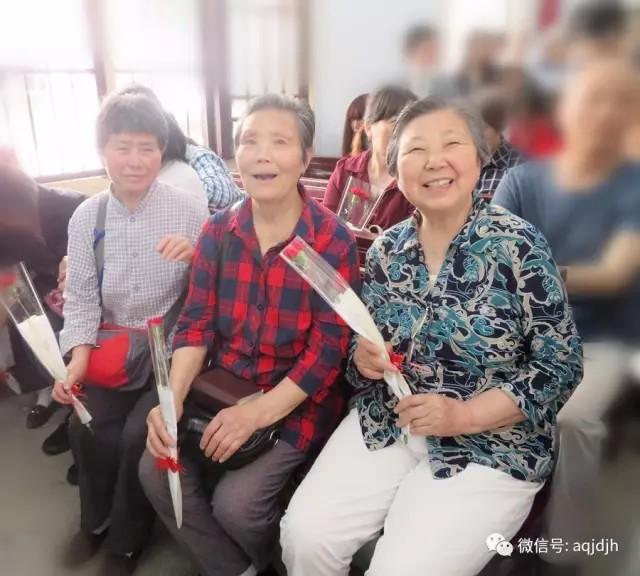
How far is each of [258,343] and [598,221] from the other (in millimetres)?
760

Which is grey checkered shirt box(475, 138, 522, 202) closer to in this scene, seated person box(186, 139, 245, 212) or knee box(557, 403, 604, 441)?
knee box(557, 403, 604, 441)

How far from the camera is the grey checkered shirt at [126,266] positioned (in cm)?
122

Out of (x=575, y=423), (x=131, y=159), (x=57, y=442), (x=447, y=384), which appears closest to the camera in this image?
(x=575, y=423)

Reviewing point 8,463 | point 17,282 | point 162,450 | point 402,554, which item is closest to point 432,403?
point 402,554

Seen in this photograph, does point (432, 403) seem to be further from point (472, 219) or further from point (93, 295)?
point (93, 295)

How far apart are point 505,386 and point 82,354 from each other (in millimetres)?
932

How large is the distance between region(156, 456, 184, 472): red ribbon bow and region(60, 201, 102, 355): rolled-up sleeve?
0.37 metres

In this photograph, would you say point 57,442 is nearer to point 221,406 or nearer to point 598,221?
point 221,406

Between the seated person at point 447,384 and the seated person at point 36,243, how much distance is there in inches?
30.3

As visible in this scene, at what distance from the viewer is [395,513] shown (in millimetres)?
876

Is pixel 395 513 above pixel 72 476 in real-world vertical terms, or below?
above

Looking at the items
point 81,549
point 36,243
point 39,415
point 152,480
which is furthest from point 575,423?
point 39,415

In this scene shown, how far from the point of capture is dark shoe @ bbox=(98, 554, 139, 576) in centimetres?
121

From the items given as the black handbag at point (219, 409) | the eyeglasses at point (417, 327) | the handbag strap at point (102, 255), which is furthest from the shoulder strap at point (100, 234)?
the eyeglasses at point (417, 327)
